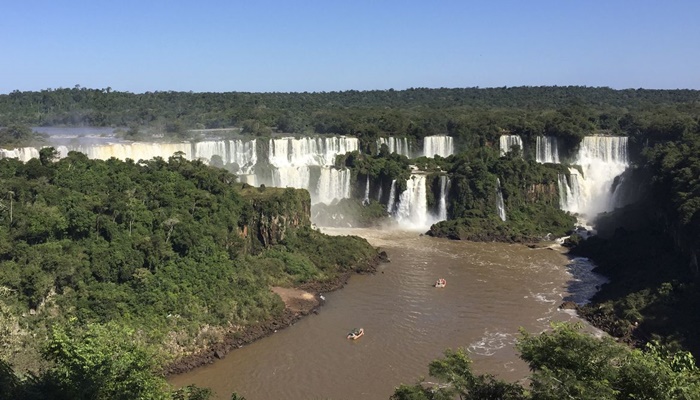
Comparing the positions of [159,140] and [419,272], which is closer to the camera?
[419,272]

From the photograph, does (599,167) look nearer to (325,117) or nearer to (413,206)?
(413,206)

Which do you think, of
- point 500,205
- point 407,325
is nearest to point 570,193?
point 500,205

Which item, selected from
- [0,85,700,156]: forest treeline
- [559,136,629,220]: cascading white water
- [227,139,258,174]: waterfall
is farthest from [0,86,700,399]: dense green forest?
[227,139,258,174]: waterfall

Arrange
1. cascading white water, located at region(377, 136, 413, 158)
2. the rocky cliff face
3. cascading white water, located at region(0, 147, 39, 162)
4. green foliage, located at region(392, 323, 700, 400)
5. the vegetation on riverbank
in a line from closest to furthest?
green foliage, located at region(392, 323, 700, 400) < the vegetation on riverbank < the rocky cliff face < cascading white water, located at region(0, 147, 39, 162) < cascading white water, located at region(377, 136, 413, 158)

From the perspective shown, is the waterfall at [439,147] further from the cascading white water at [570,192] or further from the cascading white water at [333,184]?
the cascading white water at [570,192]

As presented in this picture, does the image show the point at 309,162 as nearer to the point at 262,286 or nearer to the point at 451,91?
the point at 262,286

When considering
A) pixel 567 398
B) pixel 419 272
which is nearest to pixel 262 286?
pixel 419 272

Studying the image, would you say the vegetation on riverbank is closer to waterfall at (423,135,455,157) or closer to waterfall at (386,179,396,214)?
waterfall at (386,179,396,214)

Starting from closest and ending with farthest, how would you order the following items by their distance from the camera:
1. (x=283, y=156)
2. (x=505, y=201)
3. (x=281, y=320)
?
(x=281, y=320), (x=505, y=201), (x=283, y=156)
